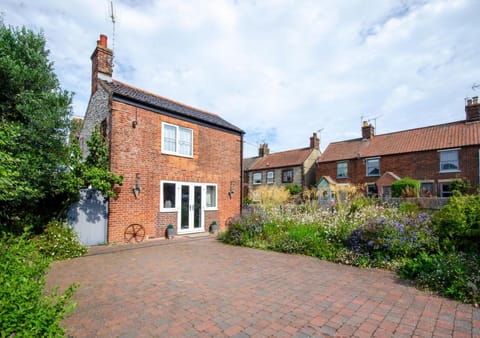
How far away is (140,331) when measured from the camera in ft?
10.7

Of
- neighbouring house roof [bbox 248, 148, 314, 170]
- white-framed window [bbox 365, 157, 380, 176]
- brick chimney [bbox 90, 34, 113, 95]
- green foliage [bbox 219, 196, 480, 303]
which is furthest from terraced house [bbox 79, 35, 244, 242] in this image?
neighbouring house roof [bbox 248, 148, 314, 170]

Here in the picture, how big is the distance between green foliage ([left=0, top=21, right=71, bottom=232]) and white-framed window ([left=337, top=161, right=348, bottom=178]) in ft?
79.8

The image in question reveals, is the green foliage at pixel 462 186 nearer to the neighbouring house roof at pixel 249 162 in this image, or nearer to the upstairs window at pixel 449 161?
the upstairs window at pixel 449 161

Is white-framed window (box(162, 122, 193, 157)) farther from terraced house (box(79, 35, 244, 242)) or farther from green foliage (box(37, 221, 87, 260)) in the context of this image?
green foliage (box(37, 221, 87, 260))

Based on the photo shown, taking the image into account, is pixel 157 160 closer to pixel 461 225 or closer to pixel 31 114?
pixel 31 114

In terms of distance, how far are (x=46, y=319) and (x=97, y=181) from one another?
715 centimetres

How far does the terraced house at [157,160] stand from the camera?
32.1 ft

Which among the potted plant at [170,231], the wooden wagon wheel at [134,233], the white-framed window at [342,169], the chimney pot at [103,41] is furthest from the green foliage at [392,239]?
the white-framed window at [342,169]

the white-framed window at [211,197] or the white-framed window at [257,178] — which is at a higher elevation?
the white-framed window at [257,178]

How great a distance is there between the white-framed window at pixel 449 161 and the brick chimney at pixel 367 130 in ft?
23.1

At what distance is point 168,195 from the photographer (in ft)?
36.7

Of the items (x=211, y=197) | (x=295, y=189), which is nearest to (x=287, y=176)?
(x=295, y=189)

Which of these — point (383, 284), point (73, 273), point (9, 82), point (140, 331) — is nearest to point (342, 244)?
point (383, 284)

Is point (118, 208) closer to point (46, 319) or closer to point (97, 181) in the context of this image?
point (97, 181)
